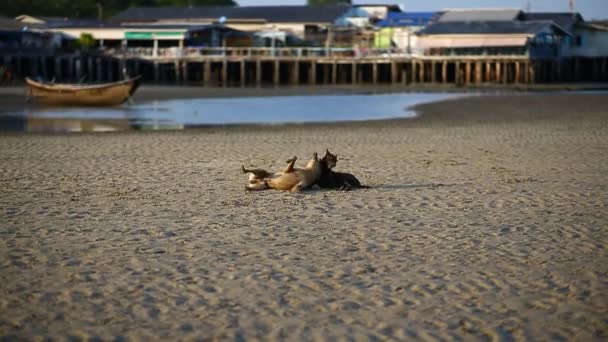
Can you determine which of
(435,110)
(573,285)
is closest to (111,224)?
(573,285)

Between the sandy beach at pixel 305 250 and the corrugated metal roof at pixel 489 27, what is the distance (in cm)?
4673

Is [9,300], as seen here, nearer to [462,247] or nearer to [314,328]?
[314,328]

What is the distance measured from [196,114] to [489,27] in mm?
35617

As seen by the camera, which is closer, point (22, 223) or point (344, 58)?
point (22, 223)

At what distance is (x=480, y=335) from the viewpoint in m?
5.75

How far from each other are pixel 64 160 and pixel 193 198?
4.80 m

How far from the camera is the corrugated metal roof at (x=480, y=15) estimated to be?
6606 cm

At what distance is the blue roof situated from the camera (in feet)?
237

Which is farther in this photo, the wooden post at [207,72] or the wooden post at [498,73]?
the wooden post at [207,72]

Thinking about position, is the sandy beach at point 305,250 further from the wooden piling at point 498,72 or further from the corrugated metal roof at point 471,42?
the corrugated metal roof at point 471,42

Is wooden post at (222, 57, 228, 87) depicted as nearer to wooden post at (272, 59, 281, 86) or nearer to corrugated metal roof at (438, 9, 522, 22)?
wooden post at (272, 59, 281, 86)

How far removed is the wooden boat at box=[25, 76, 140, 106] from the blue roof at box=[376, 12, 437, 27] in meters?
39.4

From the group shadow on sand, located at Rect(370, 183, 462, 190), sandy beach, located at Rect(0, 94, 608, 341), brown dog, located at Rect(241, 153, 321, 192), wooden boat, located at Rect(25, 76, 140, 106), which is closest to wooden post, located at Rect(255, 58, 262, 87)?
wooden boat, located at Rect(25, 76, 140, 106)

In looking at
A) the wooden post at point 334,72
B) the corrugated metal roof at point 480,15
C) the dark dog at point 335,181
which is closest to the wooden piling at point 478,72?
the corrugated metal roof at point 480,15
